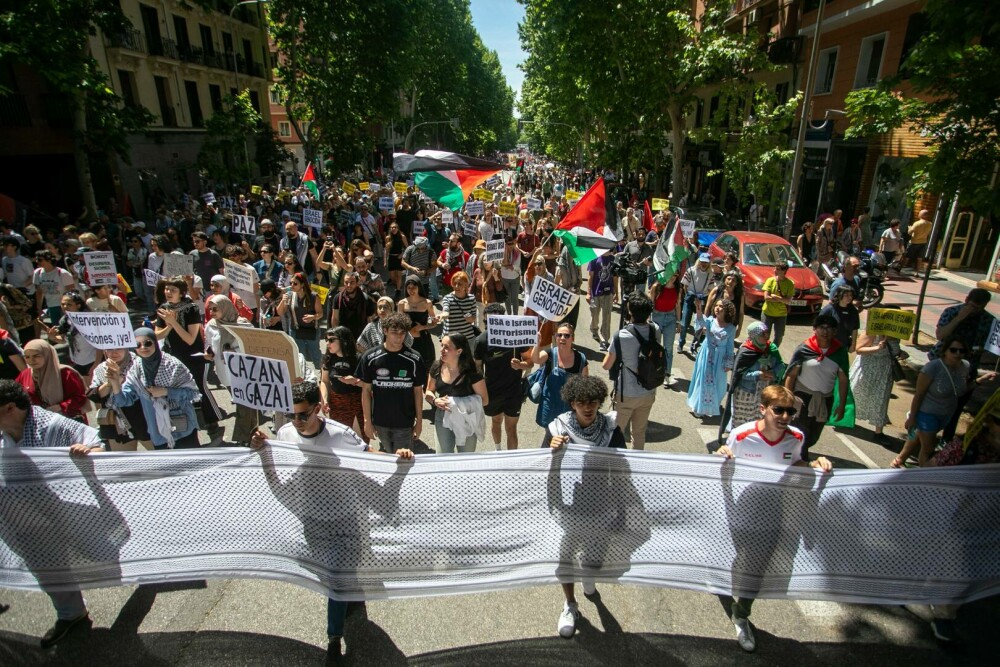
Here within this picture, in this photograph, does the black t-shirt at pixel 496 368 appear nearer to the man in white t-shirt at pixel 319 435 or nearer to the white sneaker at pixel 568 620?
the man in white t-shirt at pixel 319 435

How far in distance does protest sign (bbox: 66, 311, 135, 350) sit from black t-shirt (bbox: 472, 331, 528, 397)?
3116 mm

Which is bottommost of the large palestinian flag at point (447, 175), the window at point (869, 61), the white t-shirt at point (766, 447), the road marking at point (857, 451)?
the road marking at point (857, 451)

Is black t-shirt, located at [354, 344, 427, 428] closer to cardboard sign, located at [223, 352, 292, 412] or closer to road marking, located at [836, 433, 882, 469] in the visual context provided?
cardboard sign, located at [223, 352, 292, 412]

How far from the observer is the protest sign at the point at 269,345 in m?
4.93

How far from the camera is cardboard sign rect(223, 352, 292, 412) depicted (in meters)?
4.33

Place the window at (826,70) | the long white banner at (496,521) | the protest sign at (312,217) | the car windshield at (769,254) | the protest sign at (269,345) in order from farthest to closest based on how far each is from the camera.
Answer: the window at (826,70)
the protest sign at (312,217)
the car windshield at (769,254)
the protest sign at (269,345)
the long white banner at (496,521)

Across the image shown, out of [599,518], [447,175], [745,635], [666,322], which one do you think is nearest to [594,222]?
[666,322]

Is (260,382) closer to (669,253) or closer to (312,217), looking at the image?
(669,253)

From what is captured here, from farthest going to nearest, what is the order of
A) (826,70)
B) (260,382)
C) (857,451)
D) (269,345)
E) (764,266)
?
1. (826,70)
2. (764,266)
3. (857,451)
4. (269,345)
5. (260,382)

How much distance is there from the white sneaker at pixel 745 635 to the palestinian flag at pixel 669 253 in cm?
501

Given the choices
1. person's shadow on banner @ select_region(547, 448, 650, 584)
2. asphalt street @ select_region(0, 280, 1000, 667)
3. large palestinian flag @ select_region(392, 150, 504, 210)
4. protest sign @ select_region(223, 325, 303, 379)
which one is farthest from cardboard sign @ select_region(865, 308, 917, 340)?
large palestinian flag @ select_region(392, 150, 504, 210)

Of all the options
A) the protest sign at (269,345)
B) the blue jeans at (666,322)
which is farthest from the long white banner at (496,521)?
the blue jeans at (666,322)

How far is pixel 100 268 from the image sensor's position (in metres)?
8.68

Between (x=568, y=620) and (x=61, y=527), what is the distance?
3160 millimetres
